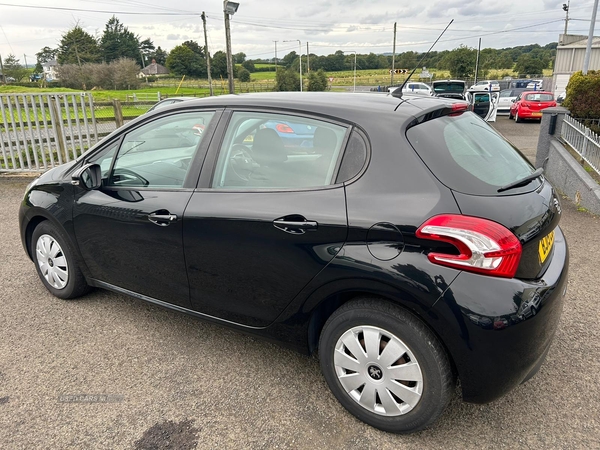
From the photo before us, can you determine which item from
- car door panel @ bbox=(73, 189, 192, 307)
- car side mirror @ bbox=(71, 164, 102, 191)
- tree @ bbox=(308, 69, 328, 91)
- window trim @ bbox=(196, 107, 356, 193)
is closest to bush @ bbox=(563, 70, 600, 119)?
window trim @ bbox=(196, 107, 356, 193)

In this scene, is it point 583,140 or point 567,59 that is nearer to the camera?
point 583,140

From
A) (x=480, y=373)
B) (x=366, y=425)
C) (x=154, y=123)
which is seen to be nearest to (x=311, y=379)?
(x=366, y=425)

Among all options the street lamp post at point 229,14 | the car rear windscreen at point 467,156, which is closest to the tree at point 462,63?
the street lamp post at point 229,14

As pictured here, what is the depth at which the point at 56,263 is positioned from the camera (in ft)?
12.2

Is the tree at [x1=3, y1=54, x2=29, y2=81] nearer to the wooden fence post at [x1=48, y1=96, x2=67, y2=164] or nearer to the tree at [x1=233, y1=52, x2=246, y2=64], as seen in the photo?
the tree at [x1=233, y1=52, x2=246, y2=64]

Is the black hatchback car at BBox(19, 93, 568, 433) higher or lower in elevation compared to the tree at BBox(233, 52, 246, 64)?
lower

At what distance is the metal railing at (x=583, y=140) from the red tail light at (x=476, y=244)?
5.54 meters

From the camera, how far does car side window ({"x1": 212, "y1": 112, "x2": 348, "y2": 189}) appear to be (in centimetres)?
240

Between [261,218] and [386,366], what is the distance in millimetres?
990

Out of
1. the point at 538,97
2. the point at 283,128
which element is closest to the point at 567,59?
the point at 538,97

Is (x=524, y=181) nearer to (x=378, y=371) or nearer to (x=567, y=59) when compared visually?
(x=378, y=371)

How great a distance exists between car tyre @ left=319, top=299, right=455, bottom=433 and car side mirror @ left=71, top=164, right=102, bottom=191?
1.95 metres

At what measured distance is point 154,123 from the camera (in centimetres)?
310

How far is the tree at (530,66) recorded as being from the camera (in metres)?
58.8
